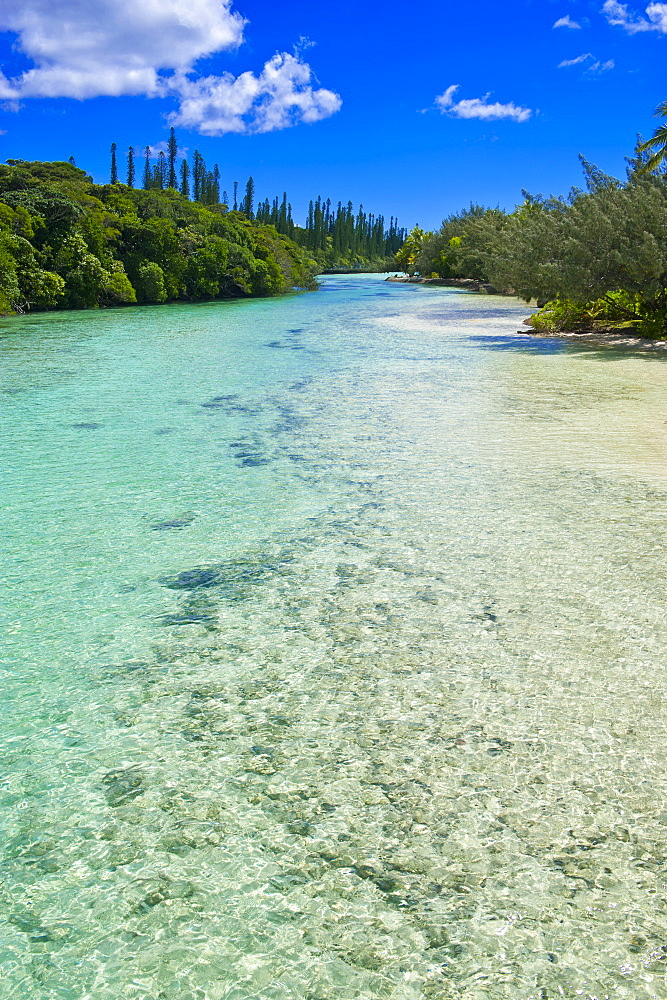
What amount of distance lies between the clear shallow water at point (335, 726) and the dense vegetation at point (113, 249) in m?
28.7

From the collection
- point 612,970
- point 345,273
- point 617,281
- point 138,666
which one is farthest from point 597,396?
point 345,273

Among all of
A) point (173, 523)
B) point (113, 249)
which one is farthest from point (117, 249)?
point (173, 523)

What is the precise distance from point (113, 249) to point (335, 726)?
42.3m

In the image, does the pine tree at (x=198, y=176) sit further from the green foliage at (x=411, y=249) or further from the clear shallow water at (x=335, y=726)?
the clear shallow water at (x=335, y=726)

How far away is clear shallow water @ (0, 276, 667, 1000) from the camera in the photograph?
93.7 inches

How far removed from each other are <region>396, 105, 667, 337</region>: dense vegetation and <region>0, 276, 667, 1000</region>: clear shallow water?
39.4 ft

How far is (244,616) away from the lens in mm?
4773

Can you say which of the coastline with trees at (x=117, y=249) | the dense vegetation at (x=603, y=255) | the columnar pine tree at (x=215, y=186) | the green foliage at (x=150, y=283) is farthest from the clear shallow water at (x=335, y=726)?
the columnar pine tree at (x=215, y=186)

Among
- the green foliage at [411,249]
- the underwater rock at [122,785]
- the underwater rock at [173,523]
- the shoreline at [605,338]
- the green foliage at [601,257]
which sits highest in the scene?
the green foliage at [411,249]

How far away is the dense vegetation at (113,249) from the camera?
109 feet

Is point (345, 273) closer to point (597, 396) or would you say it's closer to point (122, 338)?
point (122, 338)

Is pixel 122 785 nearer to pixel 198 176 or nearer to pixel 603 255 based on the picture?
pixel 603 255

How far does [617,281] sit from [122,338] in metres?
15.9

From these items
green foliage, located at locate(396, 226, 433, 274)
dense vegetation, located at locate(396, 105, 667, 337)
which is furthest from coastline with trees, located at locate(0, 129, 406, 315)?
green foliage, located at locate(396, 226, 433, 274)
